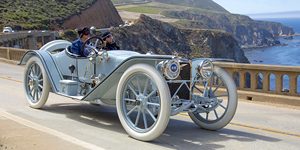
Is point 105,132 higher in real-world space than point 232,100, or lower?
lower

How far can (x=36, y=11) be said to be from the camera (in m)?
96.0

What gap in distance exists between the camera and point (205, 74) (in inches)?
295

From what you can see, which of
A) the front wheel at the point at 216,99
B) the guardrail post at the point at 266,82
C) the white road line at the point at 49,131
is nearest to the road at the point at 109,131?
the white road line at the point at 49,131

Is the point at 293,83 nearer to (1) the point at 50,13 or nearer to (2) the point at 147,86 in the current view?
(2) the point at 147,86

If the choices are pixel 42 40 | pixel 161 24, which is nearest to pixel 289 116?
pixel 42 40

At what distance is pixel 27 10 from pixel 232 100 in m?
90.0

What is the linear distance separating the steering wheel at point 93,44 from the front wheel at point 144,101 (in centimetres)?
131

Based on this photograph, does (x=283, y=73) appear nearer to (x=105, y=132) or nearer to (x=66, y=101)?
(x=66, y=101)

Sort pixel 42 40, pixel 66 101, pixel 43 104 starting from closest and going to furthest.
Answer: pixel 43 104
pixel 66 101
pixel 42 40

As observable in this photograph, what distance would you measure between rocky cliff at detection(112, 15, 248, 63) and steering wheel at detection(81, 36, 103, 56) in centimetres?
10727

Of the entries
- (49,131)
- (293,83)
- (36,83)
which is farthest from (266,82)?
(49,131)

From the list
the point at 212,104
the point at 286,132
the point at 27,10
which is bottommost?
the point at 286,132

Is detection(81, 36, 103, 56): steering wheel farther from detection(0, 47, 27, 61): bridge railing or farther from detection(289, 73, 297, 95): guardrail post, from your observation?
detection(0, 47, 27, 61): bridge railing

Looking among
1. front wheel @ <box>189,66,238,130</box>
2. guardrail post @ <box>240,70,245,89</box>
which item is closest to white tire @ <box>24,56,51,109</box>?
front wheel @ <box>189,66,238,130</box>
